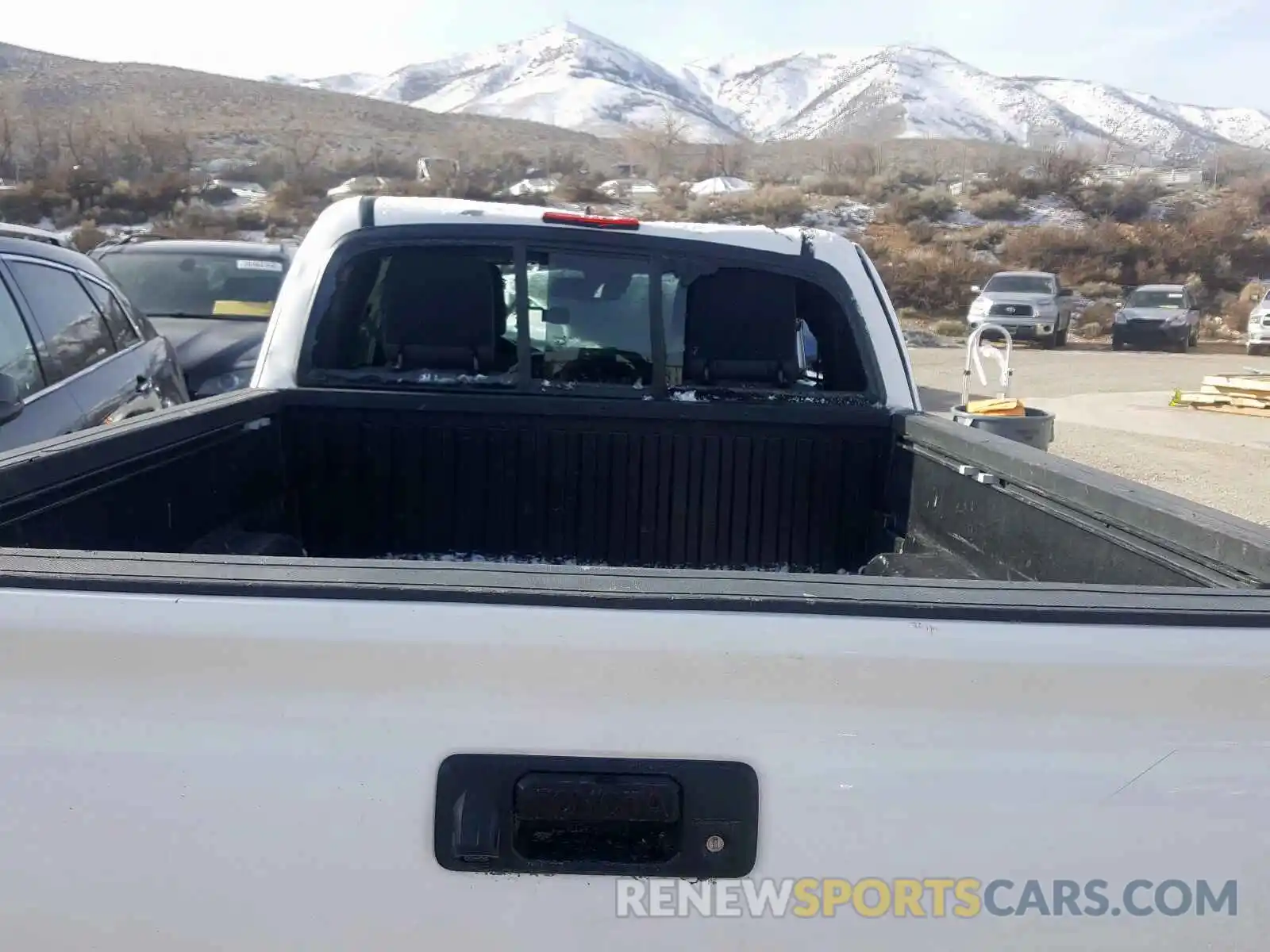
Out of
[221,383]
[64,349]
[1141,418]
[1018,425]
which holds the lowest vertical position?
[1141,418]

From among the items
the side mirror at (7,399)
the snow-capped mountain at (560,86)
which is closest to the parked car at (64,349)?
the side mirror at (7,399)

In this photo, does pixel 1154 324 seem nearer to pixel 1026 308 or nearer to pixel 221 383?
pixel 1026 308

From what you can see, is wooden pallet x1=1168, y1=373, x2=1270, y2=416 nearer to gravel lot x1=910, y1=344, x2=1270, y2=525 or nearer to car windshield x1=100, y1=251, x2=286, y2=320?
gravel lot x1=910, y1=344, x2=1270, y2=525

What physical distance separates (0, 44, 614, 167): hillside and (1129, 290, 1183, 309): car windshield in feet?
111

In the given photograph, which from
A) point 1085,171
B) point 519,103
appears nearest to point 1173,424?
point 1085,171

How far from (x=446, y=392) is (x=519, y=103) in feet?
450

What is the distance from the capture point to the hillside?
5147 cm

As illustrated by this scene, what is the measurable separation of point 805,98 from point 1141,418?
172585 millimetres

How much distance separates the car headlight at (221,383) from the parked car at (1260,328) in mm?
24940

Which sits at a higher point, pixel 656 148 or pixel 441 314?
pixel 656 148

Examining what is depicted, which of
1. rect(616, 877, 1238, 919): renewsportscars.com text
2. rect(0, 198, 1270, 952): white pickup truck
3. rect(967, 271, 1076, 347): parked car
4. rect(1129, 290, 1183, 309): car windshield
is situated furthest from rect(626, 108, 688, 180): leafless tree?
rect(616, 877, 1238, 919): renewsportscars.com text

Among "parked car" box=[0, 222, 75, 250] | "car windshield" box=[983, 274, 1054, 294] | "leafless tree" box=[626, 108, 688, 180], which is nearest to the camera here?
"parked car" box=[0, 222, 75, 250]

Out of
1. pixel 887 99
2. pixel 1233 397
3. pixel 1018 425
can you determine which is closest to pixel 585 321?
pixel 1018 425

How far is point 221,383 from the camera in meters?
8.45
